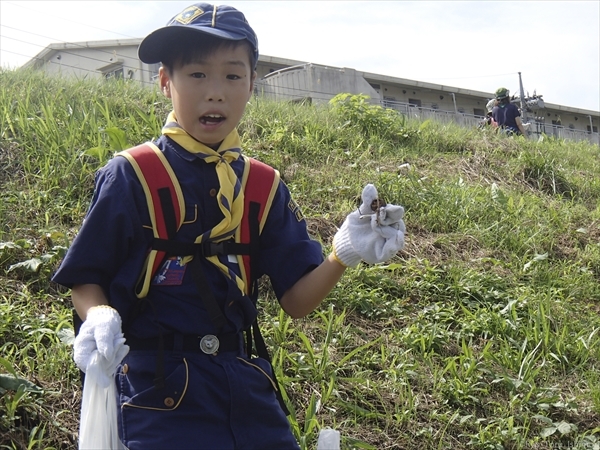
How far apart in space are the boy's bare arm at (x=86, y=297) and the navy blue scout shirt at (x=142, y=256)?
20 millimetres

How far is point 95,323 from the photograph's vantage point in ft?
5.76

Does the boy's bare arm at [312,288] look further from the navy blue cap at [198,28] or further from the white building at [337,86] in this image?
the white building at [337,86]

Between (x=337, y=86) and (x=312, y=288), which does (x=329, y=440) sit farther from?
(x=337, y=86)

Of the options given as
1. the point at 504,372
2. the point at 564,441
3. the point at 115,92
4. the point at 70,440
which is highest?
the point at 115,92

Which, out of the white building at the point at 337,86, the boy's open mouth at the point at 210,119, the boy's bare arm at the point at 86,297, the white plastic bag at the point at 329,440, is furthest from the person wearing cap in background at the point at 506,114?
the boy's bare arm at the point at 86,297

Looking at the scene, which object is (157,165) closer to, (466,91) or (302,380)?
(302,380)

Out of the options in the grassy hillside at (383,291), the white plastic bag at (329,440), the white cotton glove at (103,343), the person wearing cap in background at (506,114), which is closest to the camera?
the white cotton glove at (103,343)

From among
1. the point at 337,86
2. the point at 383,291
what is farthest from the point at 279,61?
the point at 383,291

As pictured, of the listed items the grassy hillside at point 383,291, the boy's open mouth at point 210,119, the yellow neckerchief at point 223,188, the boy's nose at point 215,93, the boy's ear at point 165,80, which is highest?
the boy's ear at point 165,80

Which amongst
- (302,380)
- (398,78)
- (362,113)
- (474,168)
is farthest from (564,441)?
(398,78)

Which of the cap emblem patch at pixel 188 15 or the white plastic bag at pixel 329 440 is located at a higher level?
the cap emblem patch at pixel 188 15

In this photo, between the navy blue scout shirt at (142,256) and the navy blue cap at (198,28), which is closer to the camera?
the navy blue scout shirt at (142,256)

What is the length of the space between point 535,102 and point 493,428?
693 inches

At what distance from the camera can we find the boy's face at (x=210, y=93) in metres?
2.09
